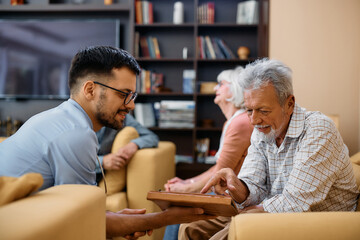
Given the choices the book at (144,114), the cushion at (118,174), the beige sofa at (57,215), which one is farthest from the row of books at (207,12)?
the beige sofa at (57,215)

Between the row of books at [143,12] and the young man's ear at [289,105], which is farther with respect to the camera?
the row of books at [143,12]

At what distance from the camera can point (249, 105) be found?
156 cm

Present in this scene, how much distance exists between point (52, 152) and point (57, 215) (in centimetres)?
43

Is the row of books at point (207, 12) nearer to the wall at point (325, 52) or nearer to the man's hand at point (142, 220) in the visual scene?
the wall at point (325, 52)

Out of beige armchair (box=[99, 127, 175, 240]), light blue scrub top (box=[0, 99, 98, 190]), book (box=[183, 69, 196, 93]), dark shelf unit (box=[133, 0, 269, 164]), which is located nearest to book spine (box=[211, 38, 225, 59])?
dark shelf unit (box=[133, 0, 269, 164])

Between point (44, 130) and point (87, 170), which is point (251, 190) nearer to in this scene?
point (87, 170)

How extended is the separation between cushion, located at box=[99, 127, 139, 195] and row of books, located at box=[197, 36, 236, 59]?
1844mm

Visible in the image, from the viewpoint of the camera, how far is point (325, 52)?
143 inches

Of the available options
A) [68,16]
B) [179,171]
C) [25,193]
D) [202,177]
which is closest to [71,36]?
[68,16]

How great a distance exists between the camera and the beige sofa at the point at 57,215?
0.65 metres

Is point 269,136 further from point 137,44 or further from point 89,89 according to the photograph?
point 137,44

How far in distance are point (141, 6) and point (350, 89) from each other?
2.38 metres

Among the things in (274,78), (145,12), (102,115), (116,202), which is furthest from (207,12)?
(102,115)

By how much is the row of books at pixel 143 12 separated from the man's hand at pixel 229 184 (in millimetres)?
3007
